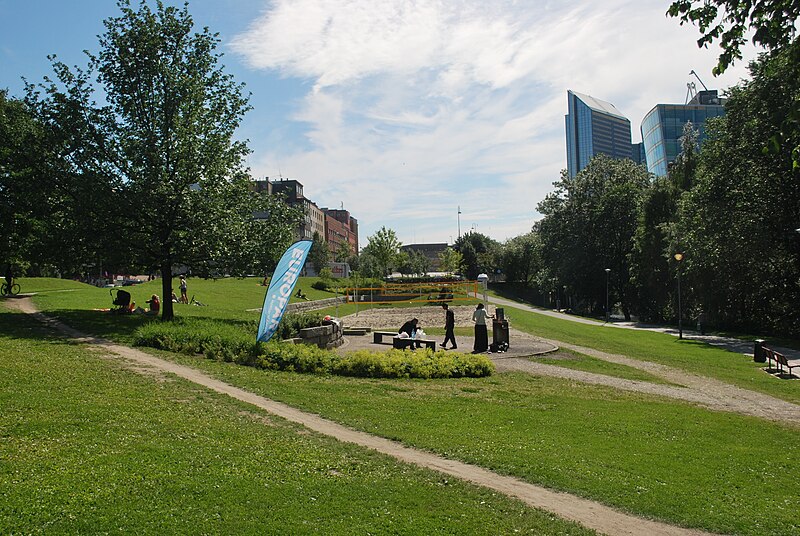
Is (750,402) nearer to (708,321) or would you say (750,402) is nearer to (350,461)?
(350,461)

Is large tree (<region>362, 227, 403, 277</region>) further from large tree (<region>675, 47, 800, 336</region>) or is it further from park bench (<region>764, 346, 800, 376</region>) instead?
park bench (<region>764, 346, 800, 376</region>)

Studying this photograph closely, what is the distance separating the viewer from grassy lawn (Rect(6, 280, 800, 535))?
22.2 ft

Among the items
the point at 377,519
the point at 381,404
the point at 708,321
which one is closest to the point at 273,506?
the point at 377,519

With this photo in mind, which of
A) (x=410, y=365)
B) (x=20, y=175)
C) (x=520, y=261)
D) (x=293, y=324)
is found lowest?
(x=410, y=365)

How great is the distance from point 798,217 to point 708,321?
13.3 metres

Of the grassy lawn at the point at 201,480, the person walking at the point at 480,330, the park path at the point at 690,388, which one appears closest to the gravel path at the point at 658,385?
the park path at the point at 690,388

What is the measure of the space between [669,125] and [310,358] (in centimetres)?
8745

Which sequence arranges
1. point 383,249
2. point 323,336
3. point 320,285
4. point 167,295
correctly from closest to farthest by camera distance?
1. point 323,336
2. point 167,295
3. point 320,285
4. point 383,249

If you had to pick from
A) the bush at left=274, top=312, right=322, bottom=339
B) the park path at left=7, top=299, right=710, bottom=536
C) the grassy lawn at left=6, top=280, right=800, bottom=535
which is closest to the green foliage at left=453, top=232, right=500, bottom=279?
the bush at left=274, top=312, right=322, bottom=339

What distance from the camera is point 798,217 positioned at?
3080 centimetres

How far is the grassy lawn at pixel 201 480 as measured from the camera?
533 cm

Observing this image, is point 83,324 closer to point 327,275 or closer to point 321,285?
point 321,285

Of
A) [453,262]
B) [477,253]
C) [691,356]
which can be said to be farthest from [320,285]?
[477,253]

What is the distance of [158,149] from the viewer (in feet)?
68.6
